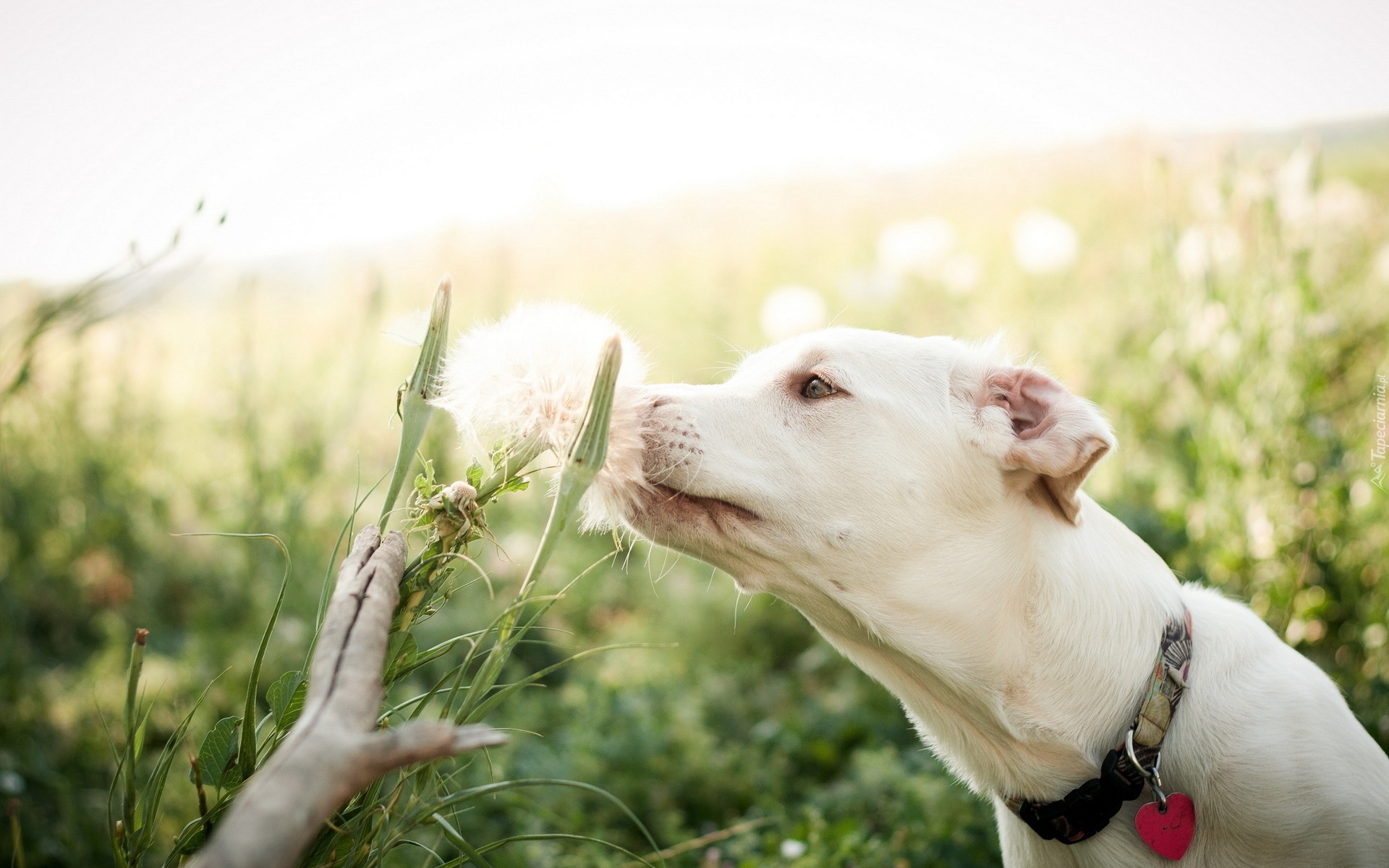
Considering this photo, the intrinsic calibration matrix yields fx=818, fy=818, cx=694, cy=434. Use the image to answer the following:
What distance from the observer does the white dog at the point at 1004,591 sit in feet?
5.54

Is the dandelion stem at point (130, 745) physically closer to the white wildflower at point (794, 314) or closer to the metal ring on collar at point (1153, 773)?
the metal ring on collar at point (1153, 773)

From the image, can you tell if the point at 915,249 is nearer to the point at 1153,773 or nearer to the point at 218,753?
the point at 1153,773

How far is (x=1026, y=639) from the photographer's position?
1789mm

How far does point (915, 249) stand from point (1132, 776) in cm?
474

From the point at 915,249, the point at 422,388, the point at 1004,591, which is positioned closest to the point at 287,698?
the point at 422,388

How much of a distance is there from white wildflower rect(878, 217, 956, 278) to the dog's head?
4.24m

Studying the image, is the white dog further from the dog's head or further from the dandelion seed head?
the dandelion seed head

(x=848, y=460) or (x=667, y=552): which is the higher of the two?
(x=848, y=460)

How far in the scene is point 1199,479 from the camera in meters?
3.80

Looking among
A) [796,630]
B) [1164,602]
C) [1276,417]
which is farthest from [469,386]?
[1276,417]

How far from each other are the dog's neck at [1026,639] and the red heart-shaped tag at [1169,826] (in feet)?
0.40

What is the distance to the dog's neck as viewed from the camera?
177cm

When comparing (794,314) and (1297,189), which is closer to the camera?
(1297,189)

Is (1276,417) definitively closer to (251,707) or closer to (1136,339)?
(1136,339)
